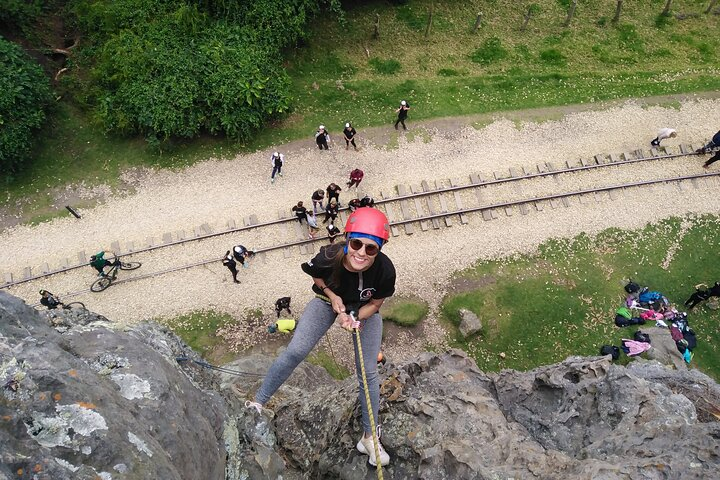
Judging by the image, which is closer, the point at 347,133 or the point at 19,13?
the point at 347,133

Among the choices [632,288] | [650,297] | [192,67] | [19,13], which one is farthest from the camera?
[19,13]

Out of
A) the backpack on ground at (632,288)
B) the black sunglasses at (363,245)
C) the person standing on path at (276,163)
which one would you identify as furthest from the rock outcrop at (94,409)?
the backpack on ground at (632,288)

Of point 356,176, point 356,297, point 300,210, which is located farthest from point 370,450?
point 356,176

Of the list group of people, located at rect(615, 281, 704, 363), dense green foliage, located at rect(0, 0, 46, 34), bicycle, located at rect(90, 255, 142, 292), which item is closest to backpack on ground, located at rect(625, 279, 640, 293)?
group of people, located at rect(615, 281, 704, 363)

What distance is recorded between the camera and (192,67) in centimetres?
2408

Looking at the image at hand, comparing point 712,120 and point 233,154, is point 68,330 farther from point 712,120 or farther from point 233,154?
point 712,120

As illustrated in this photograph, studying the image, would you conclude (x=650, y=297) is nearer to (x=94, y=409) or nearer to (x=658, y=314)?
(x=658, y=314)

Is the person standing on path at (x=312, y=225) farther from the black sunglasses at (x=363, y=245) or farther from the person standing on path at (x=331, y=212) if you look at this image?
the black sunglasses at (x=363, y=245)

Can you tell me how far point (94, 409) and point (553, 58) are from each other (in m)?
31.2

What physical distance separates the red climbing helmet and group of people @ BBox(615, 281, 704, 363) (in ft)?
54.6

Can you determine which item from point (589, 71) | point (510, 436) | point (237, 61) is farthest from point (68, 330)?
point (589, 71)

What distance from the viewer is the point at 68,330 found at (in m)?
9.62

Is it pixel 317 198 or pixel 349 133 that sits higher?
pixel 349 133

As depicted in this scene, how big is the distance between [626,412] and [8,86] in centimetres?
2656
